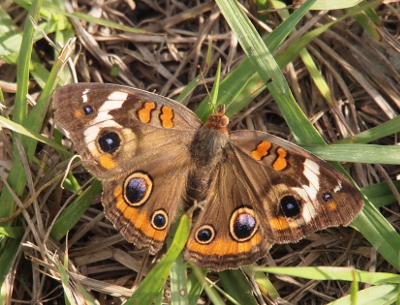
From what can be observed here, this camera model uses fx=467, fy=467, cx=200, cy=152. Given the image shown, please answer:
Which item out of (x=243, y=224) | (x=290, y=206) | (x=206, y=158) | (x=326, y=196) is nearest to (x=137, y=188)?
(x=206, y=158)

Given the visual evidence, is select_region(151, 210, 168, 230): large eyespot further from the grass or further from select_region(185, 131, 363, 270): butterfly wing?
the grass

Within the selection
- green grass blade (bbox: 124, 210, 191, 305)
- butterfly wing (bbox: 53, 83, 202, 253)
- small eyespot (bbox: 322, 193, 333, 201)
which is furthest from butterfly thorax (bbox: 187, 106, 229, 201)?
small eyespot (bbox: 322, 193, 333, 201)

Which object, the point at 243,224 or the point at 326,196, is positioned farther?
the point at 243,224

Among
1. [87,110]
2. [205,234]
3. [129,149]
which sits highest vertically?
[87,110]

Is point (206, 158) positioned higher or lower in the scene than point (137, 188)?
higher

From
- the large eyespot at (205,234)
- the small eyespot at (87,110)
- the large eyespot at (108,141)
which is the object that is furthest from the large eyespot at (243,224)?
the small eyespot at (87,110)

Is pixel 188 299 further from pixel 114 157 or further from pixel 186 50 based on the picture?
pixel 186 50

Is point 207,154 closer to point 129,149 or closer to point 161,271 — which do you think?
point 129,149

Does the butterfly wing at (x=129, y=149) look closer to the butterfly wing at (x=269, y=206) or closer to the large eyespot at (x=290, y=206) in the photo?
the butterfly wing at (x=269, y=206)

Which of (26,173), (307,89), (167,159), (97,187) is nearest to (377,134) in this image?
(307,89)
